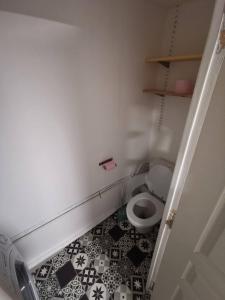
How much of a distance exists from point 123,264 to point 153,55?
2024mm

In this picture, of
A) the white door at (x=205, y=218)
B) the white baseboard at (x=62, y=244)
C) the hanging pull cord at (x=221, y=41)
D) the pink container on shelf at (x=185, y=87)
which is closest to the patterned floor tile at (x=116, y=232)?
the white baseboard at (x=62, y=244)

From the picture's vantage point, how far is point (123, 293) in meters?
1.31

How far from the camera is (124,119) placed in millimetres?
1525

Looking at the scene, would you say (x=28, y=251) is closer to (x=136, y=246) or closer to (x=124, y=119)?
(x=136, y=246)

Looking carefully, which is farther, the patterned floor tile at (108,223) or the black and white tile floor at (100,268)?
the patterned floor tile at (108,223)

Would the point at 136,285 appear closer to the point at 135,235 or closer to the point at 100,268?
the point at 100,268

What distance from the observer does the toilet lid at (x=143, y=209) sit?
152cm

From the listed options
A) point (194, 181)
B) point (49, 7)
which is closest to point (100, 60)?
point (49, 7)

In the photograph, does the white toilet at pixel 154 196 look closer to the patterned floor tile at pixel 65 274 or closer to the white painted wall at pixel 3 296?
the patterned floor tile at pixel 65 274

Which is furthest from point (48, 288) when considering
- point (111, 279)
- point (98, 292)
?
point (111, 279)

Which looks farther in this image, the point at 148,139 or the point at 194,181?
the point at 148,139

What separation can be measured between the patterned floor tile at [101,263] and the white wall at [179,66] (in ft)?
4.09

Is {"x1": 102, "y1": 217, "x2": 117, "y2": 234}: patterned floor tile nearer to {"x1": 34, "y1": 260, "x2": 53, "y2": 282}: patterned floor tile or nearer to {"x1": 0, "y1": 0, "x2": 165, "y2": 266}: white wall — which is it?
{"x1": 0, "y1": 0, "x2": 165, "y2": 266}: white wall

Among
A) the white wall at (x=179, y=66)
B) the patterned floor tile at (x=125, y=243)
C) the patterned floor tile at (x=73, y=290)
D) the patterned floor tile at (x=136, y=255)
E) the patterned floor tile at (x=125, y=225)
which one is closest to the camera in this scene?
the white wall at (x=179, y=66)
